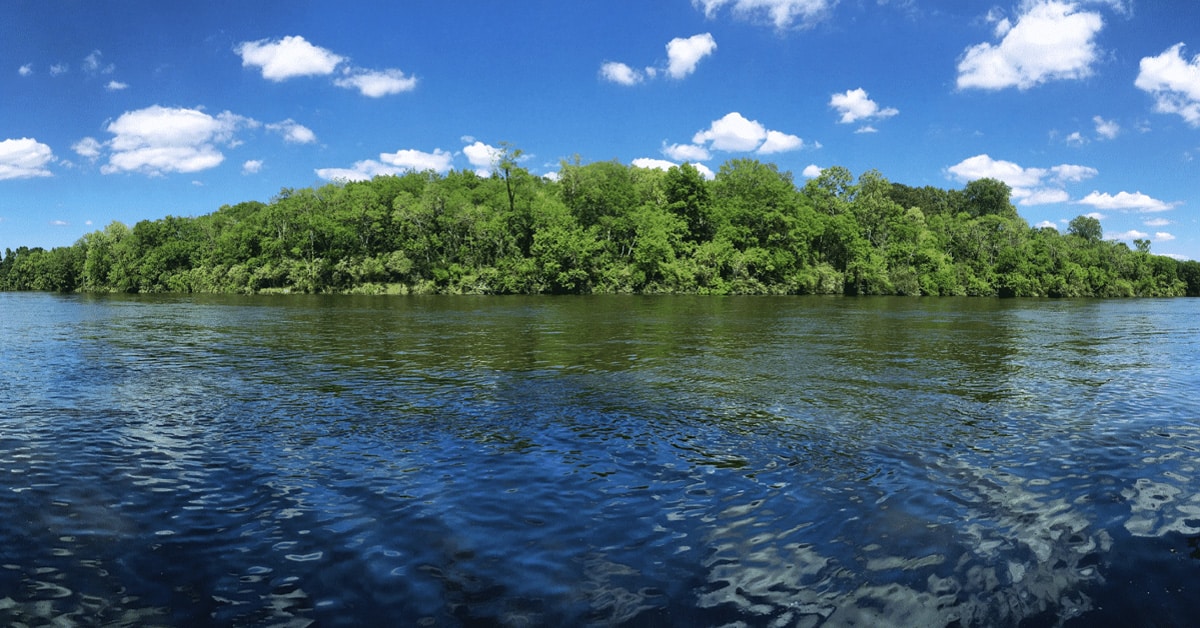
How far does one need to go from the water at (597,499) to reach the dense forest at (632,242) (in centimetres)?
8913

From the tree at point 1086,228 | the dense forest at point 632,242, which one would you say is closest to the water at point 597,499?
the dense forest at point 632,242

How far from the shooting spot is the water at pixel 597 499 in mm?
6594

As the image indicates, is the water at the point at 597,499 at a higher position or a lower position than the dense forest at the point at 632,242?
lower

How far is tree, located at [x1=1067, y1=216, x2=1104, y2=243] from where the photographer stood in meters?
158

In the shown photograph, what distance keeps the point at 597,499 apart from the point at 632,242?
105 m

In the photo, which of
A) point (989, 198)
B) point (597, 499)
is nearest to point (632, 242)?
point (597, 499)

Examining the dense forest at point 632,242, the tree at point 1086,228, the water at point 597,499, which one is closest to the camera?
the water at point 597,499

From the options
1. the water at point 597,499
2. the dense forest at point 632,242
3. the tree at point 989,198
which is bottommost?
the water at point 597,499

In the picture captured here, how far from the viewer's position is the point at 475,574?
7.09 m

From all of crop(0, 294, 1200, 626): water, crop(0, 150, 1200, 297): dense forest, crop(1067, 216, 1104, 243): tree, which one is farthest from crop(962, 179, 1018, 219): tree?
crop(0, 294, 1200, 626): water

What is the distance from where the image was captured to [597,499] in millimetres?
9422

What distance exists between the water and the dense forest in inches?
3509

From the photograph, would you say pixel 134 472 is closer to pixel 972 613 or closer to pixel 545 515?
pixel 545 515

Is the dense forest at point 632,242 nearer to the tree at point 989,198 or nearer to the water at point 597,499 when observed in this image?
the tree at point 989,198
